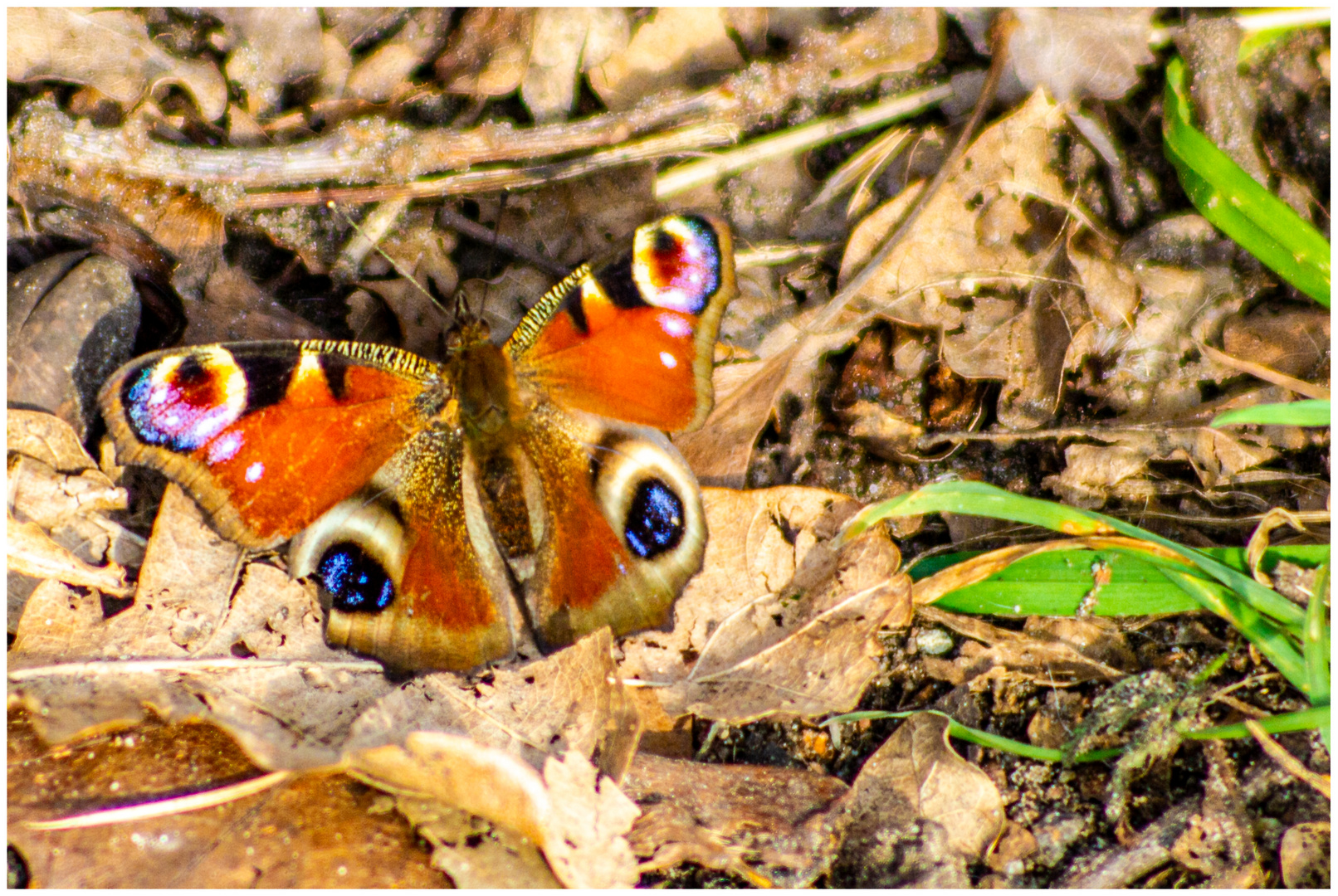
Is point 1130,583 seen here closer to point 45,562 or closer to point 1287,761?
point 1287,761

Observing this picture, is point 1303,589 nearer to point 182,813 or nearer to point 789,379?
point 789,379

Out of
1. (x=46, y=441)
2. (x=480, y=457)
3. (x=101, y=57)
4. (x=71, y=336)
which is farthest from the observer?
(x=101, y=57)

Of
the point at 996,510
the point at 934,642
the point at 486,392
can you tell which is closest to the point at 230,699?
the point at 486,392

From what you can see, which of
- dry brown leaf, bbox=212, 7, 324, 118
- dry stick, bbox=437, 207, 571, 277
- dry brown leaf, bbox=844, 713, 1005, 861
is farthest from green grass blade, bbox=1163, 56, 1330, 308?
dry brown leaf, bbox=212, 7, 324, 118

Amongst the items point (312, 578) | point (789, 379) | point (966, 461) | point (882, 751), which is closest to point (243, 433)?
point (312, 578)

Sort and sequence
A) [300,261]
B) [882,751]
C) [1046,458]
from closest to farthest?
[882,751]
[1046,458]
[300,261]

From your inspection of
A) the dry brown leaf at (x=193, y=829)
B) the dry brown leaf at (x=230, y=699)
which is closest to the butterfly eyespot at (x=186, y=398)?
the dry brown leaf at (x=230, y=699)
